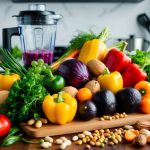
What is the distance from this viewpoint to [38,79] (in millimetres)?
1086

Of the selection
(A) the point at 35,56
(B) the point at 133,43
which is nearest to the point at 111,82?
(A) the point at 35,56

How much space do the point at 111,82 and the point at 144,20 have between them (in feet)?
7.10

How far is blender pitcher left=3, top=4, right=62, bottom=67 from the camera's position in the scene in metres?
1.58

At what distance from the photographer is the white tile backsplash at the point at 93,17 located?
3.15 m

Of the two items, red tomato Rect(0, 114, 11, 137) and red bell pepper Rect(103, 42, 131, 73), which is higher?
Answer: red bell pepper Rect(103, 42, 131, 73)

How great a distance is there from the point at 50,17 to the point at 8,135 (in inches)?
30.6

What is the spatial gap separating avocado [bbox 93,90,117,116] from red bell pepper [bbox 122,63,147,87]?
206 millimetres

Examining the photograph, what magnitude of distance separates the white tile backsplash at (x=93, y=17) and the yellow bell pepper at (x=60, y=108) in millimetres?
2242

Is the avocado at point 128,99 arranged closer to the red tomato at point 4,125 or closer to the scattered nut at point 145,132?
the scattered nut at point 145,132

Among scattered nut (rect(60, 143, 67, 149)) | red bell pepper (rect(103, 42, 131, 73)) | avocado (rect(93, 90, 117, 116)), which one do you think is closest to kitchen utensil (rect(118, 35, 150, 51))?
red bell pepper (rect(103, 42, 131, 73))

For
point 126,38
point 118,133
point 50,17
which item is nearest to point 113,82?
point 118,133

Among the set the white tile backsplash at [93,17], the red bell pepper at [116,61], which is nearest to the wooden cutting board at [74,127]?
the red bell pepper at [116,61]

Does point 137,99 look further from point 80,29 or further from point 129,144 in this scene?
point 80,29

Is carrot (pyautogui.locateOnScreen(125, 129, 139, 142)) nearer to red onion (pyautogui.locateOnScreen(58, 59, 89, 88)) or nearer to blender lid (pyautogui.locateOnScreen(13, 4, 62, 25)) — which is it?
red onion (pyautogui.locateOnScreen(58, 59, 89, 88))
